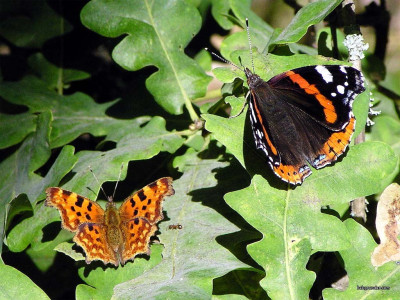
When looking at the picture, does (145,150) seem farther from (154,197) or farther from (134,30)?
(134,30)

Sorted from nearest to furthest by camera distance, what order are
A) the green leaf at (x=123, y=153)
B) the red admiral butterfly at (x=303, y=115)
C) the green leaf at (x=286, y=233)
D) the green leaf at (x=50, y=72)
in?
1. the green leaf at (x=286, y=233)
2. the red admiral butterfly at (x=303, y=115)
3. the green leaf at (x=123, y=153)
4. the green leaf at (x=50, y=72)

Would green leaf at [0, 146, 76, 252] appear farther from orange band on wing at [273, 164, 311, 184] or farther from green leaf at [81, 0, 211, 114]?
orange band on wing at [273, 164, 311, 184]

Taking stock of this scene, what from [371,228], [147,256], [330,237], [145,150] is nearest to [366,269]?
[330,237]

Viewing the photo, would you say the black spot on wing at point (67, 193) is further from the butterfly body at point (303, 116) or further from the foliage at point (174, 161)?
the butterfly body at point (303, 116)

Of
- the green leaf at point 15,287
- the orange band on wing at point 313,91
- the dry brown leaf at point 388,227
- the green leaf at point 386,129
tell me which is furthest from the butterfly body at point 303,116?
the green leaf at point 15,287

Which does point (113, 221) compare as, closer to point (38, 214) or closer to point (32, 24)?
point (38, 214)

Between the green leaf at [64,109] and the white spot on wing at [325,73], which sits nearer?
the white spot on wing at [325,73]

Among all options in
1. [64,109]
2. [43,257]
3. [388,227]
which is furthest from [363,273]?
[64,109]
